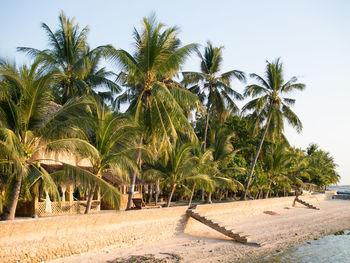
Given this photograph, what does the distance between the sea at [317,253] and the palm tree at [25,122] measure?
7521mm

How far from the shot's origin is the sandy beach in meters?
9.43

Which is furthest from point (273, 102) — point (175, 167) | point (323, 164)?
point (323, 164)

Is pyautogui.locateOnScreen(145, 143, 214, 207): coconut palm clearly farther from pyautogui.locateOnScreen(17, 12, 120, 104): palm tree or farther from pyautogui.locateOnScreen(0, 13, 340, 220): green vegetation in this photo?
pyautogui.locateOnScreen(17, 12, 120, 104): palm tree

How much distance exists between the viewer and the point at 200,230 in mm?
13508

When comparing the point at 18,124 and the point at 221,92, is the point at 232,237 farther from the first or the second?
the point at 221,92

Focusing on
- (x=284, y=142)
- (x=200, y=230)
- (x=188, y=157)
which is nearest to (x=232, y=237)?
(x=200, y=230)

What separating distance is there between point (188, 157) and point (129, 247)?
5284mm

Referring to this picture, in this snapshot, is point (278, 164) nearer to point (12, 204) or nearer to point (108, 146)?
point (108, 146)

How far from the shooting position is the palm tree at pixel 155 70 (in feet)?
42.7

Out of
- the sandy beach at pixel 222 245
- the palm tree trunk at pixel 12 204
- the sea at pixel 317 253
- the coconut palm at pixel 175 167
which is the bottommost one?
the sea at pixel 317 253

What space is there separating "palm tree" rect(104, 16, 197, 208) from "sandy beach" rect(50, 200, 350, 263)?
303cm

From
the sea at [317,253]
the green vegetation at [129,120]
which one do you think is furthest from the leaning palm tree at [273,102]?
the sea at [317,253]

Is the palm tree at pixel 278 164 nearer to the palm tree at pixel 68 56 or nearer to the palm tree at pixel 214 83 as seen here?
the palm tree at pixel 214 83

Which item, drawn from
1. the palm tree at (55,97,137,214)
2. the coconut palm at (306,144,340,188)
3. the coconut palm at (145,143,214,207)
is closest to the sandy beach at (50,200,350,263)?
the palm tree at (55,97,137,214)
